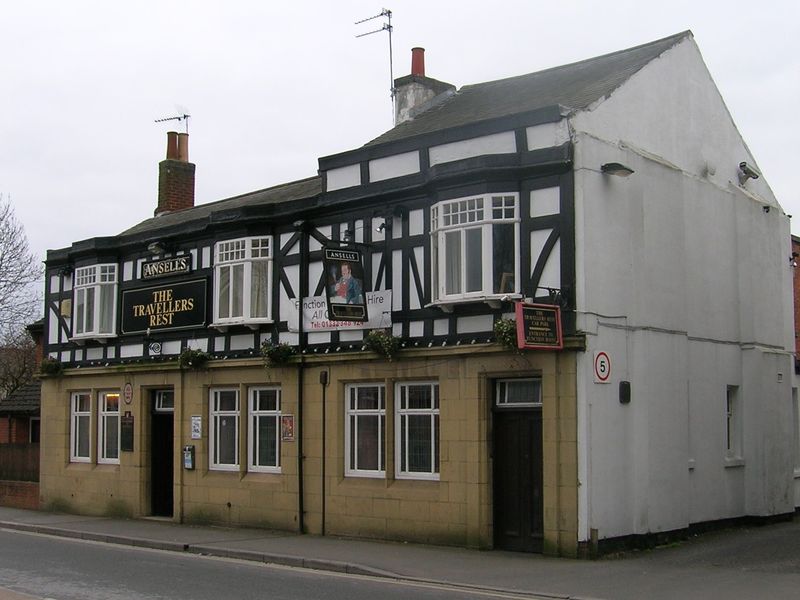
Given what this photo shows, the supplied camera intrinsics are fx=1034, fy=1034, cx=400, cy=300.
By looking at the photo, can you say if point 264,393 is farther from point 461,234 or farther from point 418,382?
point 461,234

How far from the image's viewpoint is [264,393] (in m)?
20.3

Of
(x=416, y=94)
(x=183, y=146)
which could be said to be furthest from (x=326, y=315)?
(x=183, y=146)

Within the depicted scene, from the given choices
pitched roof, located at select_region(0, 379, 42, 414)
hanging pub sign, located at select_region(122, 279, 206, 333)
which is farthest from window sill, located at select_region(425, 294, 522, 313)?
pitched roof, located at select_region(0, 379, 42, 414)

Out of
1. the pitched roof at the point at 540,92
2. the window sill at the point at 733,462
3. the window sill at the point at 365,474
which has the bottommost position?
the window sill at the point at 365,474

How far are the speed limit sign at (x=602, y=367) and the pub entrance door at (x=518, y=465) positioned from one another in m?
0.96

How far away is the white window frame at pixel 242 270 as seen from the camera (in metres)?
20.2

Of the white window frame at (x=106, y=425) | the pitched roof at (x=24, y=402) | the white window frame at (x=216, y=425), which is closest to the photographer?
the white window frame at (x=216, y=425)

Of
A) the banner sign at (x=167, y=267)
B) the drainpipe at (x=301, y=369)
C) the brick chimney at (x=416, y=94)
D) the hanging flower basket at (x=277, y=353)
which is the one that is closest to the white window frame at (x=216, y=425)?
the hanging flower basket at (x=277, y=353)

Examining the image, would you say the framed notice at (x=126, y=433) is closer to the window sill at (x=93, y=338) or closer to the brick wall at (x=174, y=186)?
the window sill at (x=93, y=338)

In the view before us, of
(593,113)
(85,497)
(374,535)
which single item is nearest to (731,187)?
(593,113)

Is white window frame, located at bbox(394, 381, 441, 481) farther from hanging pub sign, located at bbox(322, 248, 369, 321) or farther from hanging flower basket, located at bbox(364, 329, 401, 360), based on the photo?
hanging pub sign, located at bbox(322, 248, 369, 321)

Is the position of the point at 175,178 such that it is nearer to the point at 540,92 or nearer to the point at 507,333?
the point at 540,92

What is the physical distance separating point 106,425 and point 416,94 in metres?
10.4

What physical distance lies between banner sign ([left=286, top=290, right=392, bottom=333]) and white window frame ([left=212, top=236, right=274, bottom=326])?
2.38 ft
